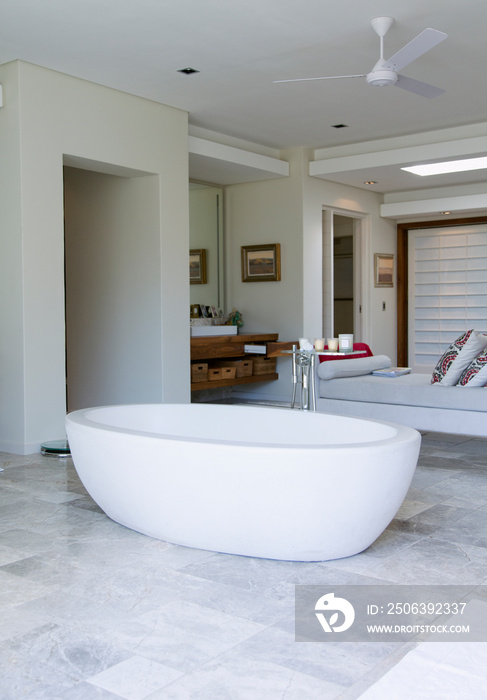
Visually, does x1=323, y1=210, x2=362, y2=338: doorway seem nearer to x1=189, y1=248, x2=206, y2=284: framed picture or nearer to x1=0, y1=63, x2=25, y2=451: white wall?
x1=189, y1=248, x2=206, y2=284: framed picture

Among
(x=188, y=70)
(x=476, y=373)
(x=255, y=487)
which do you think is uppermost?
(x=188, y=70)

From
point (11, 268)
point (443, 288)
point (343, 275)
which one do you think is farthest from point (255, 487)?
point (343, 275)

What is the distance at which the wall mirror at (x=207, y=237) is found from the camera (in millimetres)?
7945

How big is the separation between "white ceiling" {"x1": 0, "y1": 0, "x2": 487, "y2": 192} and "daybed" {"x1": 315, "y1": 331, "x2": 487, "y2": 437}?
202 cm

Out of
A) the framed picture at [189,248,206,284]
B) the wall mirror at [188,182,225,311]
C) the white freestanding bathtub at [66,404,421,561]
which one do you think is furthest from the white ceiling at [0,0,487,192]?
the white freestanding bathtub at [66,404,421,561]

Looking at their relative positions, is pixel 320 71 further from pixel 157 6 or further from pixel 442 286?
pixel 442 286

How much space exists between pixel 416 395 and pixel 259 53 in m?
2.54

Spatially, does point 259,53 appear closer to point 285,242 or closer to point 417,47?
point 417,47

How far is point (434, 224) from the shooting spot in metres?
9.30

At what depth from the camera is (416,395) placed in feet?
15.8

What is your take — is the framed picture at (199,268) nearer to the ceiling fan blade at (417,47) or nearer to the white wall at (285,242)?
the white wall at (285,242)

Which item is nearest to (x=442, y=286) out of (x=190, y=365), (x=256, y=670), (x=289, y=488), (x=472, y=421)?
(x=190, y=365)

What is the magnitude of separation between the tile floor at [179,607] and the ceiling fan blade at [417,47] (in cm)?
241

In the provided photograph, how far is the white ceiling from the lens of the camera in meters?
4.15
